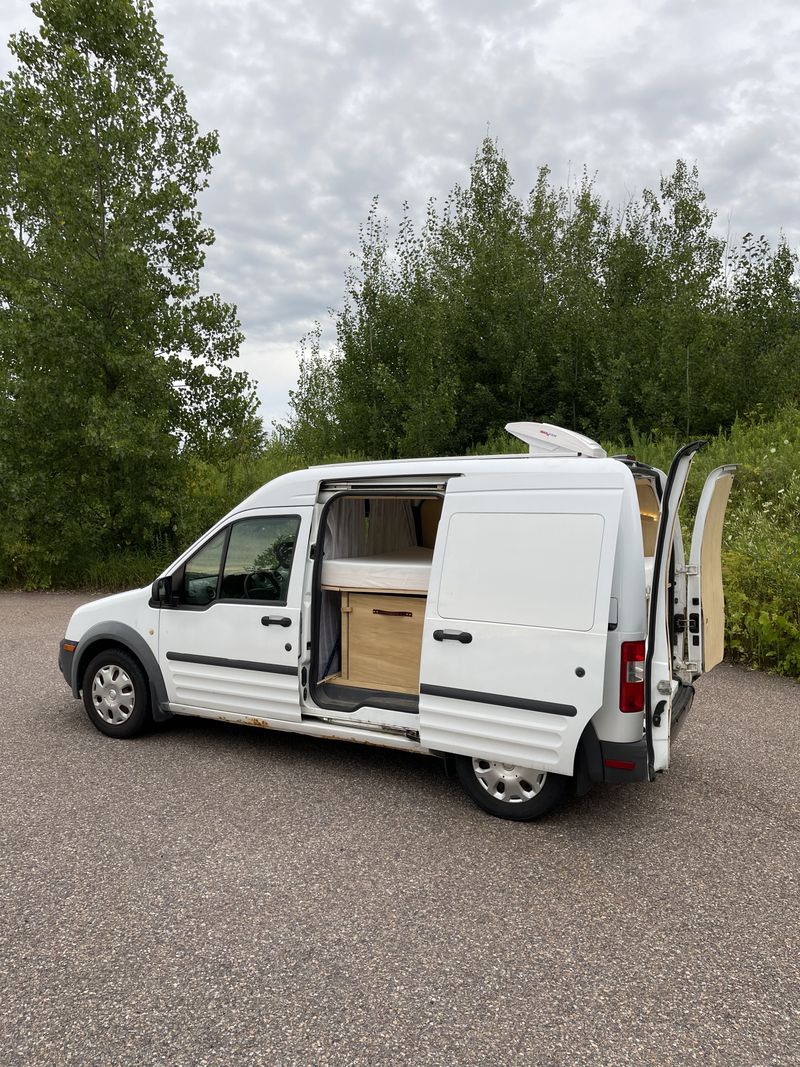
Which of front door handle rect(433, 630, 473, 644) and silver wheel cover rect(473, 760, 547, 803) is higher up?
front door handle rect(433, 630, 473, 644)

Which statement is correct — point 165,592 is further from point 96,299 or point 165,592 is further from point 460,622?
point 96,299

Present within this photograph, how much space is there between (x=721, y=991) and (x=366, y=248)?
19892mm

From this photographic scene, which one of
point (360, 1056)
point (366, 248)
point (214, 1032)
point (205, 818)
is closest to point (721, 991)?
point (360, 1056)

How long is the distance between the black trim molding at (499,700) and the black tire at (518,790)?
399 millimetres

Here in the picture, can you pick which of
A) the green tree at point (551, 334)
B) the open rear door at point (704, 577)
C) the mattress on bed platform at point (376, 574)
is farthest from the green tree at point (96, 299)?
the open rear door at point (704, 577)

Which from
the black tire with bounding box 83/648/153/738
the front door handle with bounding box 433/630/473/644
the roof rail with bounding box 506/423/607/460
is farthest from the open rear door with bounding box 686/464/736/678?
the black tire with bounding box 83/648/153/738

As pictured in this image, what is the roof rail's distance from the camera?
434 cm

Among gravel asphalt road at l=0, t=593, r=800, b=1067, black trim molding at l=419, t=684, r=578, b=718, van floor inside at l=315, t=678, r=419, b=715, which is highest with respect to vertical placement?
black trim molding at l=419, t=684, r=578, b=718

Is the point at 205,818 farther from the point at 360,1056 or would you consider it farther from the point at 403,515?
the point at 403,515

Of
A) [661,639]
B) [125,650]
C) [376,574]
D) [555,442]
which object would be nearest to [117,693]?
[125,650]

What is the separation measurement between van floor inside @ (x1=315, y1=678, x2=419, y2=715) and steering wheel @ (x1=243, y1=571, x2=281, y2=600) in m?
0.70

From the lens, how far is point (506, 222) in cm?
2288

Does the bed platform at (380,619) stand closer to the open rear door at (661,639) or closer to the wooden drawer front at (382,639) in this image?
the wooden drawer front at (382,639)

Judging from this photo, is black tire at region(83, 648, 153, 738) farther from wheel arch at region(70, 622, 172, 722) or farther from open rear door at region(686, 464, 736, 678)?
open rear door at region(686, 464, 736, 678)
